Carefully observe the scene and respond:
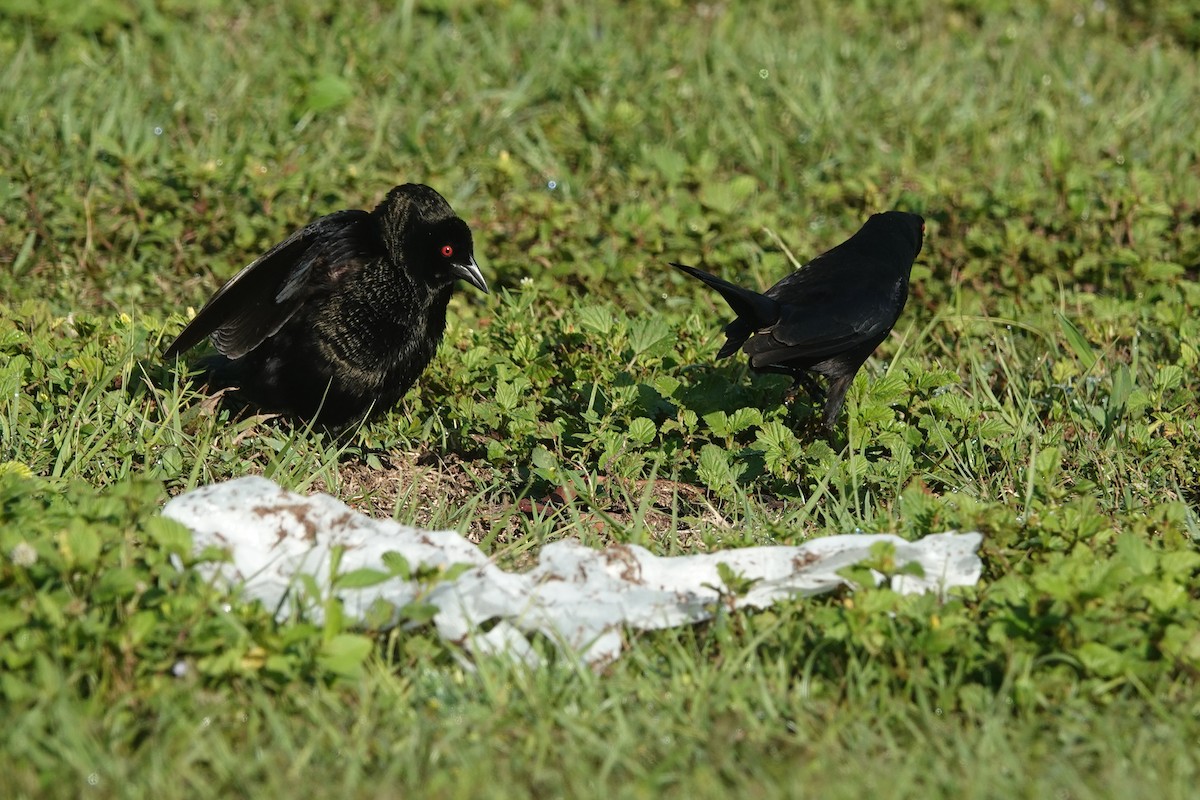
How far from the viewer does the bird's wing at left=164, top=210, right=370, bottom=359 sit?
14.8 feet

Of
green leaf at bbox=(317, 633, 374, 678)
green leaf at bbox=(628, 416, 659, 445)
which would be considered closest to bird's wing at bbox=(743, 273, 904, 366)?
green leaf at bbox=(628, 416, 659, 445)

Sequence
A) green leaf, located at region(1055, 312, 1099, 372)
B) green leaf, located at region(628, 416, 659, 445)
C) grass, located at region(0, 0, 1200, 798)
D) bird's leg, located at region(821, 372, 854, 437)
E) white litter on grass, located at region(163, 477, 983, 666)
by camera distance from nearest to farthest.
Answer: grass, located at region(0, 0, 1200, 798), white litter on grass, located at region(163, 477, 983, 666), green leaf, located at region(628, 416, 659, 445), bird's leg, located at region(821, 372, 854, 437), green leaf, located at region(1055, 312, 1099, 372)

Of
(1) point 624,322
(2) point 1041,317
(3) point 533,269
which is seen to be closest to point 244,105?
(3) point 533,269

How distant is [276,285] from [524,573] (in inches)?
67.2

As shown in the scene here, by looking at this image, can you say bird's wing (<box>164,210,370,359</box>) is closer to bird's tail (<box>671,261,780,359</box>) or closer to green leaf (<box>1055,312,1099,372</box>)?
bird's tail (<box>671,261,780,359</box>)

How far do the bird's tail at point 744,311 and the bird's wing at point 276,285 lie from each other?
114 cm

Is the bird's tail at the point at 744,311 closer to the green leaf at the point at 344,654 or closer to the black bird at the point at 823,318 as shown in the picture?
the black bird at the point at 823,318

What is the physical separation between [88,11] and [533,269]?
306cm

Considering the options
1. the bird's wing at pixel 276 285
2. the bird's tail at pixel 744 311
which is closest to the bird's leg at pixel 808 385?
the bird's tail at pixel 744 311

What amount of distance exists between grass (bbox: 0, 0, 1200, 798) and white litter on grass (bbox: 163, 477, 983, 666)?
0.08 metres

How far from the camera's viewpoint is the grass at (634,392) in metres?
2.82

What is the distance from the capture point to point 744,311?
4.35 meters

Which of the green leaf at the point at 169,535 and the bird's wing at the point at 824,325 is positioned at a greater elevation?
the green leaf at the point at 169,535

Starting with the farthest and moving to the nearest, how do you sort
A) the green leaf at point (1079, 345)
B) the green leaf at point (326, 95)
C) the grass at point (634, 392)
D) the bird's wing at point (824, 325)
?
the green leaf at point (326, 95) → the green leaf at point (1079, 345) → the bird's wing at point (824, 325) → the grass at point (634, 392)
